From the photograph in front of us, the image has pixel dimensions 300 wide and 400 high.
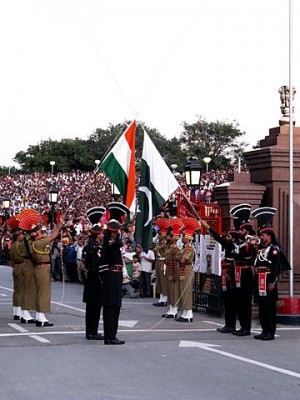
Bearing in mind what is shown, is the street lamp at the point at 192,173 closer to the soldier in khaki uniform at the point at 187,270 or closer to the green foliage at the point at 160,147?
the soldier in khaki uniform at the point at 187,270

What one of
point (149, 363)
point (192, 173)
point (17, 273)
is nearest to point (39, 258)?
point (17, 273)

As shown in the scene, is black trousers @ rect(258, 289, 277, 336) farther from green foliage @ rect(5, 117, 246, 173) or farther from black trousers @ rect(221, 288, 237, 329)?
green foliage @ rect(5, 117, 246, 173)

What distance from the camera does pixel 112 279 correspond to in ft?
41.0

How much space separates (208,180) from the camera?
4253 cm

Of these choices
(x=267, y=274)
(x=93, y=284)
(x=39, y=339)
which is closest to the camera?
(x=39, y=339)

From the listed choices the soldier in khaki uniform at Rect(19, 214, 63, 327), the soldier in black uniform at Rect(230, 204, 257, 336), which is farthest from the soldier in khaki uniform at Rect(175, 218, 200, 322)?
the soldier in khaki uniform at Rect(19, 214, 63, 327)

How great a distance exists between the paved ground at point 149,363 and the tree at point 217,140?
210 ft

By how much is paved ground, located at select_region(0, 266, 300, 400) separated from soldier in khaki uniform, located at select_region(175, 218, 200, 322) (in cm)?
69

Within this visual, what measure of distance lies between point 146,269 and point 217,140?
Result: 58.1 meters

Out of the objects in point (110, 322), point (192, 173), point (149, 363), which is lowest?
point (149, 363)

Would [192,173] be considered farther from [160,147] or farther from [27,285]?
[160,147]

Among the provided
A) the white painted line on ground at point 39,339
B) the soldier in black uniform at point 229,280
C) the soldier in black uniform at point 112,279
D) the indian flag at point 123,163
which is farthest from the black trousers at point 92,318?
the indian flag at point 123,163

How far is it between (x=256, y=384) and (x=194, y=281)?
30.6 feet

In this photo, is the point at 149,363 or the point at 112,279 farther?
the point at 112,279
